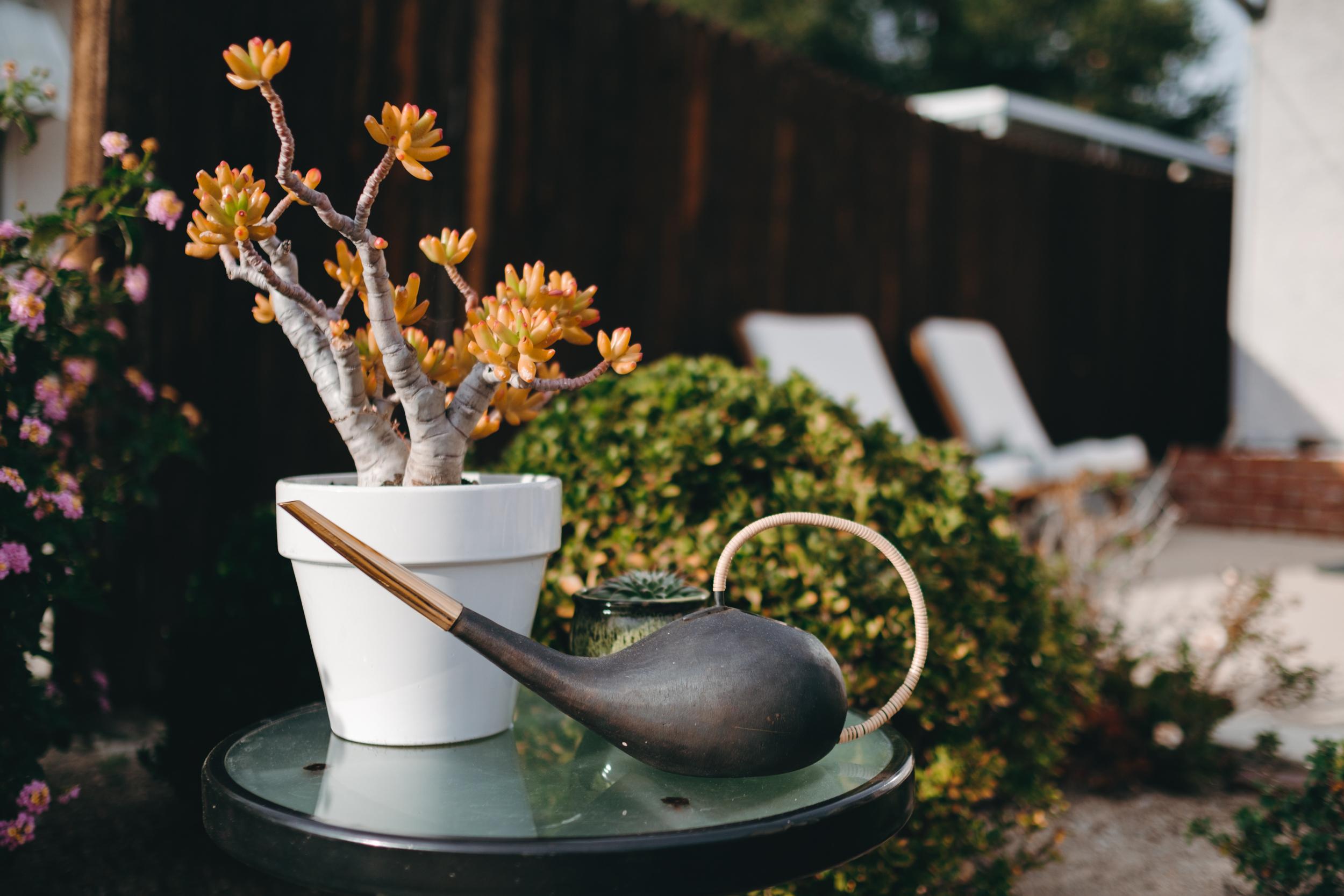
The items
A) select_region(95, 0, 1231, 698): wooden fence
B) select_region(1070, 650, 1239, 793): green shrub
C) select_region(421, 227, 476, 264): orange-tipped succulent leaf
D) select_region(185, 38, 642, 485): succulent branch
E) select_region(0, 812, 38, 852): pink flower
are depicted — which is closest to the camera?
select_region(185, 38, 642, 485): succulent branch

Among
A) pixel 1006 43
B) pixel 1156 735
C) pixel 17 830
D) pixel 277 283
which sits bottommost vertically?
pixel 1156 735

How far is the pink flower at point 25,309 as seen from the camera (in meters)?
1.31

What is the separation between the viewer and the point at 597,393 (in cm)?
168

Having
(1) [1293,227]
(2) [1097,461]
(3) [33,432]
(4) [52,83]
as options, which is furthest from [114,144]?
(1) [1293,227]

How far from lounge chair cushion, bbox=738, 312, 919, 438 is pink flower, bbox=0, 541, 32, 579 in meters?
2.71

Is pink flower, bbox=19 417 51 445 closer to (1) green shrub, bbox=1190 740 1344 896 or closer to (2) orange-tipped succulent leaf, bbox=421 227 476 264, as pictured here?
(2) orange-tipped succulent leaf, bbox=421 227 476 264

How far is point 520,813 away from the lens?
32.5 inches

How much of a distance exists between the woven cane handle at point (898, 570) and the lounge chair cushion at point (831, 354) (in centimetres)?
277

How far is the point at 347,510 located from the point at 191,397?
1.75 meters

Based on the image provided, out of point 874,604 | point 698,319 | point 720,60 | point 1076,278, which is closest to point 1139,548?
point 874,604

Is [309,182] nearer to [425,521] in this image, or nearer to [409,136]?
[409,136]

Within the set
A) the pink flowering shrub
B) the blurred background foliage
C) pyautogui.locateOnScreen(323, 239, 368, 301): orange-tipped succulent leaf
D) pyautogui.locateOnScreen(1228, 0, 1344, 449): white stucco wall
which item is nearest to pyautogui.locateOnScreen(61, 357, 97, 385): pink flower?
the pink flowering shrub

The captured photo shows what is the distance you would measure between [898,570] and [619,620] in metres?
0.28

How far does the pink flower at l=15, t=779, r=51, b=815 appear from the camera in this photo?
1.37 metres
